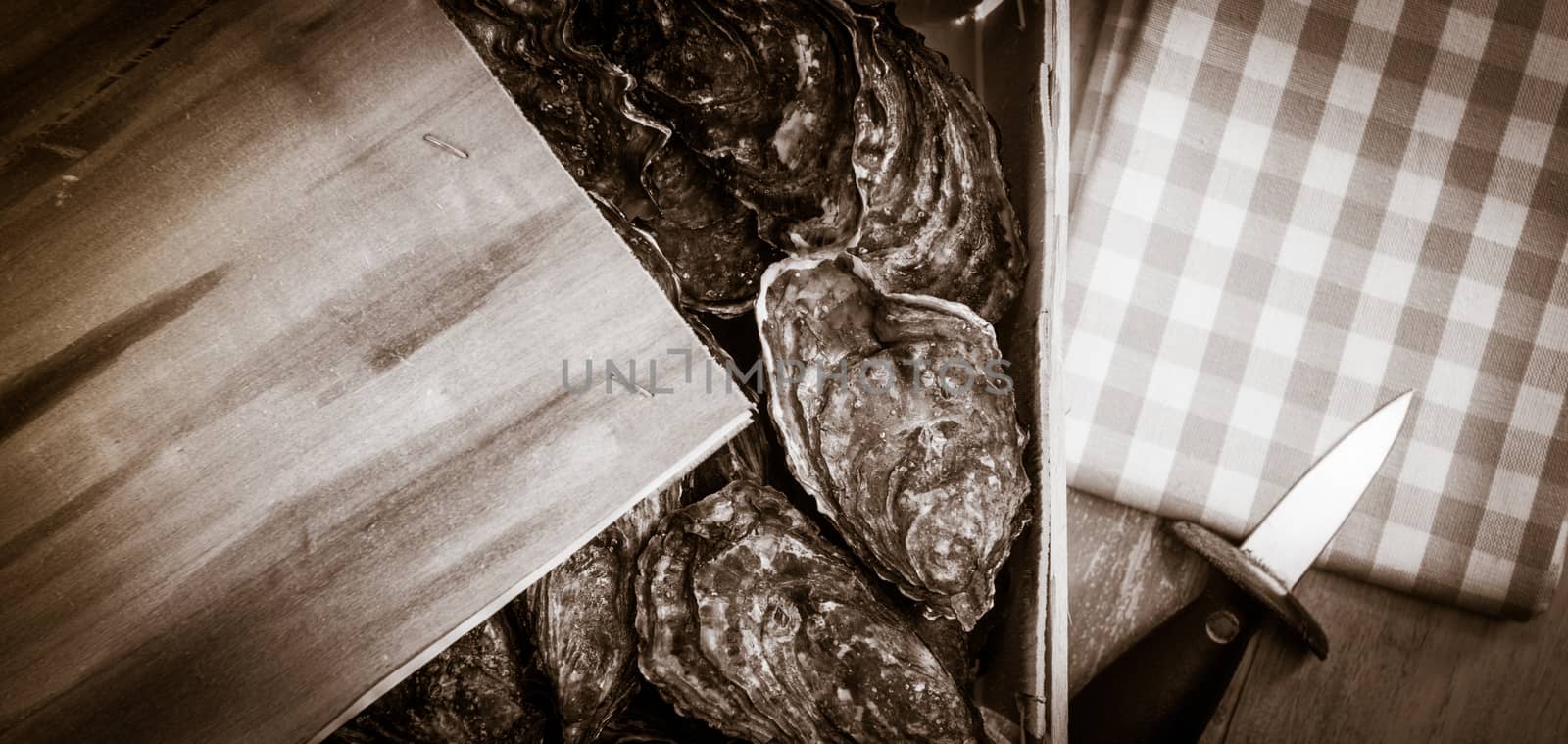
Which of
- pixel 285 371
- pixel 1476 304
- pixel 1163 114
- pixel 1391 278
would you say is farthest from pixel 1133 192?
pixel 285 371

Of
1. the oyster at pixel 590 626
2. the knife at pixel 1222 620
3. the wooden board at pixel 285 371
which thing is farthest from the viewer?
the knife at pixel 1222 620

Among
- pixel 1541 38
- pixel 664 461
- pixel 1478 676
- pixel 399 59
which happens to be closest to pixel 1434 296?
pixel 1541 38

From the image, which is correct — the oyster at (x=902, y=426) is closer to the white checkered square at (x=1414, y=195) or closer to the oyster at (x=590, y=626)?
the oyster at (x=590, y=626)

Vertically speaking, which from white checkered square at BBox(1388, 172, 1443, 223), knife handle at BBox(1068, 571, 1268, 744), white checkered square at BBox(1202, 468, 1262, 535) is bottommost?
knife handle at BBox(1068, 571, 1268, 744)

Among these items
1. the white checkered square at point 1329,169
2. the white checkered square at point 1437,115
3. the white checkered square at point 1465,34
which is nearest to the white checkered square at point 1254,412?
the white checkered square at point 1329,169

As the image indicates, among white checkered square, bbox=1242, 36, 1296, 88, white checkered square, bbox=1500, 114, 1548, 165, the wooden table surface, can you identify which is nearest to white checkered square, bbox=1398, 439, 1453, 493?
the wooden table surface

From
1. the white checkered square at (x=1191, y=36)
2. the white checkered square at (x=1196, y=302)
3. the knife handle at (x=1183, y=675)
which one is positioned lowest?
the knife handle at (x=1183, y=675)

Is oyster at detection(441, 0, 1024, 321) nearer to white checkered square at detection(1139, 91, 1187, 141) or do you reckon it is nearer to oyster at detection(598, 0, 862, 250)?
oyster at detection(598, 0, 862, 250)
